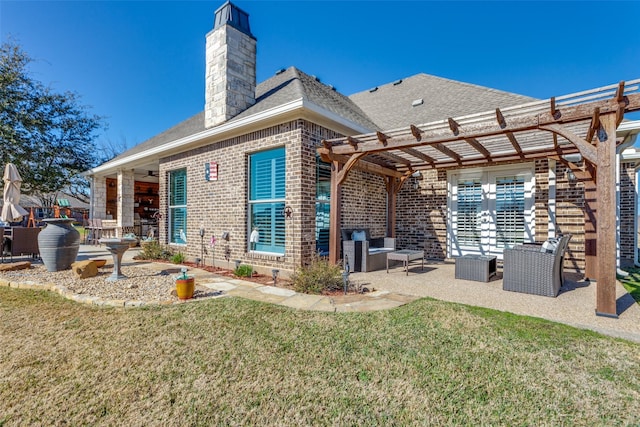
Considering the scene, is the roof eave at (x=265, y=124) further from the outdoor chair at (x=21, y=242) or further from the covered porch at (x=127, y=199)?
the outdoor chair at (x=21, y=242)

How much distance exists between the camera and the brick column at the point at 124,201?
1181 cm

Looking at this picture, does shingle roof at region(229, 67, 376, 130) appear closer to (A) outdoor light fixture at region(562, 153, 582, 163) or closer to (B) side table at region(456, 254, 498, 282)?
(B) side table at region(456, 254, 498, 282)

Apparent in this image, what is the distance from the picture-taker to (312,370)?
8.33 ft

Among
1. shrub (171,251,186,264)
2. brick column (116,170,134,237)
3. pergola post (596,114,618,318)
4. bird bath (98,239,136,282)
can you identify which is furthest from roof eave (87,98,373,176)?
pergola post (596,114,618,318)

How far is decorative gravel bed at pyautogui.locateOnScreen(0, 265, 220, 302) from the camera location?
15.0 ft

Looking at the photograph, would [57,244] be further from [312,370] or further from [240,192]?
[312,370]

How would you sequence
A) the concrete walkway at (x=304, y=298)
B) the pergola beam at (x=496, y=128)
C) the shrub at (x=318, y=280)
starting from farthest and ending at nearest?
the shrub at (x=318, y=280)
the concrete walkway at (x=304, y=298)
the pergola beam at (x=496, y=128)

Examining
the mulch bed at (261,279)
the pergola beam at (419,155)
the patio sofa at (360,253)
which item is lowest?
the mulch bed at (261,279)

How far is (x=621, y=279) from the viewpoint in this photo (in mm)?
6105

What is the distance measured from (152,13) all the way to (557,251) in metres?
12.1

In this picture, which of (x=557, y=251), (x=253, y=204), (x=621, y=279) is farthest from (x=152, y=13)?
(x=621, y=279)

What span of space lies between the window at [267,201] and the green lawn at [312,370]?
301 cm

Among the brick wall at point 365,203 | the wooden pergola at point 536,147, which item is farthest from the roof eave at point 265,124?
the brick wall at point 365,203

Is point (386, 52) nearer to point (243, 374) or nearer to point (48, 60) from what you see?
point (48, 60)
